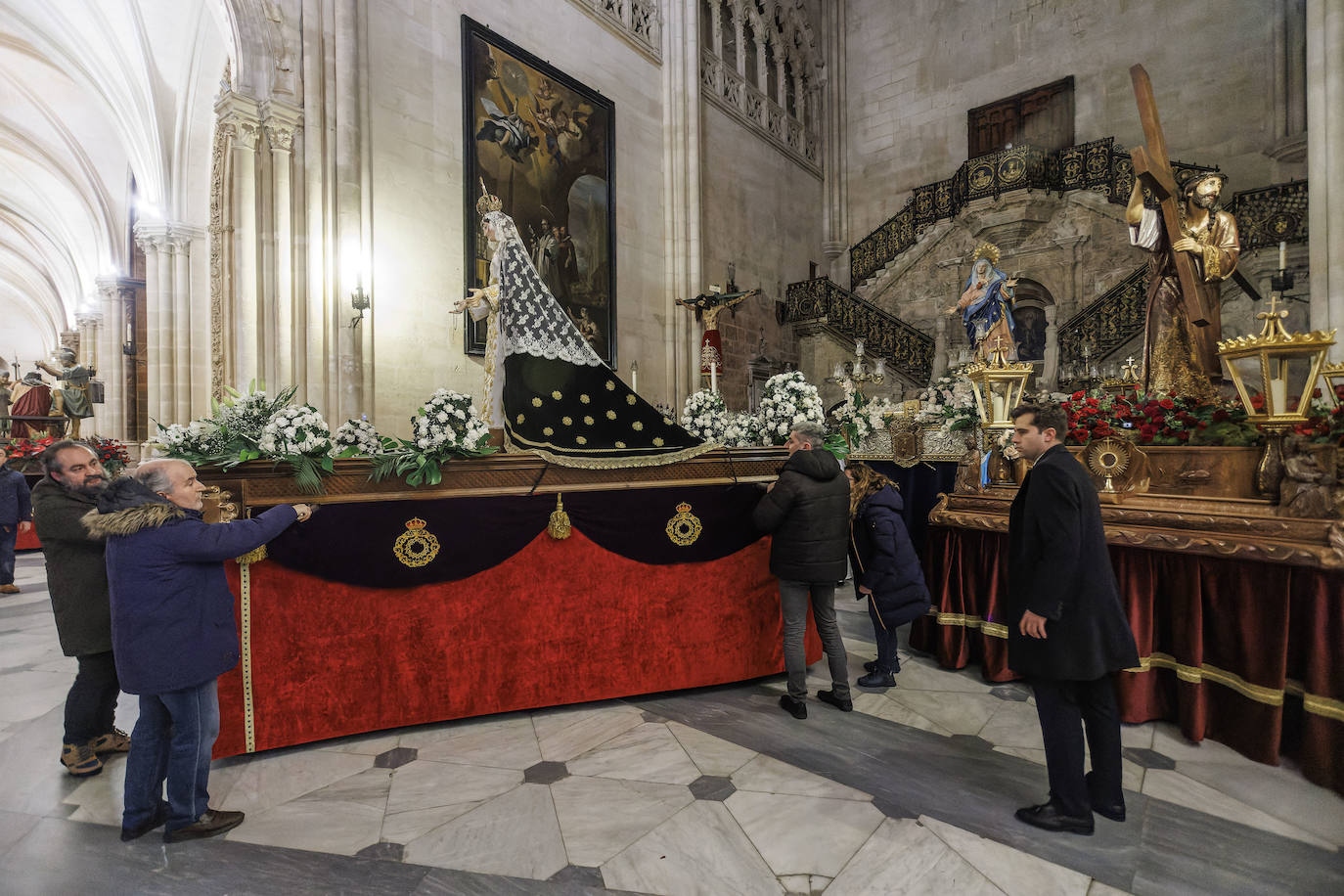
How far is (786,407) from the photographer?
4.88 m

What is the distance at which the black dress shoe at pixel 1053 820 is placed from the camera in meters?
2.42

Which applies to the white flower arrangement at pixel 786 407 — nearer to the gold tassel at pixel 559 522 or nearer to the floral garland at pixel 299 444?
the gold tassel at pixel 559 522

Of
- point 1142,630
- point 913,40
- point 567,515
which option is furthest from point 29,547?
point 913,40

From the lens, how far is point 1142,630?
11.4ft

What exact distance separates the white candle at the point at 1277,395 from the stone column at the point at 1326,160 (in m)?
6.20

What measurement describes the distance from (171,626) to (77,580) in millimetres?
1084

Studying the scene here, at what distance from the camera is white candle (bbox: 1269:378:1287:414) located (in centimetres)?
313

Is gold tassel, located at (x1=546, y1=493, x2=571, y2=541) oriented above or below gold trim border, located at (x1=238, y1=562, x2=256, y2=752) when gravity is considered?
above

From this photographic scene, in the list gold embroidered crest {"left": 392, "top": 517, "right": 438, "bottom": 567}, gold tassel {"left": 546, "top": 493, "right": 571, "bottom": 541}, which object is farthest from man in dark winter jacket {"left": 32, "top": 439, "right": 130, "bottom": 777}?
gold tassel {"left": 546, "top": 493, "right": 571, "bottom": 541}

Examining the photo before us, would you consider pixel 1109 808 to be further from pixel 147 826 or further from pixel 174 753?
pixel 147 826

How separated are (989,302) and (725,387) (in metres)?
6.71

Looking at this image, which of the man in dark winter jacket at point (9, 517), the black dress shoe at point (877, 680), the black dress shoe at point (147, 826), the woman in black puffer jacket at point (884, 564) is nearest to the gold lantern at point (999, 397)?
the woman in black puffer jacket at point (884, 564)

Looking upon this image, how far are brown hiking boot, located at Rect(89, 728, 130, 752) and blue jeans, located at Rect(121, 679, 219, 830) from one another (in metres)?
0.94

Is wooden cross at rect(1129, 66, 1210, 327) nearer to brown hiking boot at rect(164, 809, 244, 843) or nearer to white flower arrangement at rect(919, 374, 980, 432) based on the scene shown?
white flower arrangement at rect(919, 374, 980, 432)
